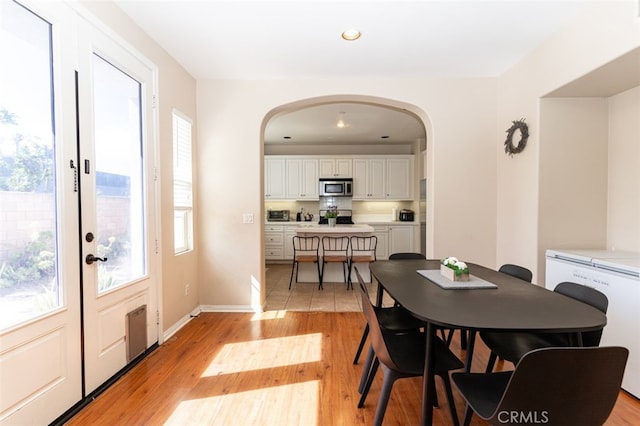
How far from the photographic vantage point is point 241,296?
3.49 m

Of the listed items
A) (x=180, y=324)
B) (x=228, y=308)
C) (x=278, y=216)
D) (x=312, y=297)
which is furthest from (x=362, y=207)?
(x=180, y=324)

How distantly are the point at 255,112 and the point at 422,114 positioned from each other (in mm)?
1948

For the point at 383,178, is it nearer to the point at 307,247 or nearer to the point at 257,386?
the point at 307,247

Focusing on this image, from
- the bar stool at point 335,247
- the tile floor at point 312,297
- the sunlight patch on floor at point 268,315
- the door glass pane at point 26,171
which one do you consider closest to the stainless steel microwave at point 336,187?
the bar stool at point 335,247

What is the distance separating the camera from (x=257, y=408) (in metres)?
1.86

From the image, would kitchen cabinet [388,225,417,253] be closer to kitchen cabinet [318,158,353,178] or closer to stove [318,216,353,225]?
stove [318,216,353,225]

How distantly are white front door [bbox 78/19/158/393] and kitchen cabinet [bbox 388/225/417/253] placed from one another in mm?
4913

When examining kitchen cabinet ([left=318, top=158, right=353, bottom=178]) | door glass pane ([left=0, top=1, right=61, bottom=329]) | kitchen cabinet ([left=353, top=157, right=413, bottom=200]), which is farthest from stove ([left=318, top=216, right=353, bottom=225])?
door glass pane ([left=0, top=1, right=61, bottom=329])

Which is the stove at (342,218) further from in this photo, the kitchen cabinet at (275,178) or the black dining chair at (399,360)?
the black dining chair at (399,360)

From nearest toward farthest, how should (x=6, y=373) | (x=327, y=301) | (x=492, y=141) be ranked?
(x=6, y=373) → (x=492, y=141) → (x=327, y=301)

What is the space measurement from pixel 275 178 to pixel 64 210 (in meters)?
5.08

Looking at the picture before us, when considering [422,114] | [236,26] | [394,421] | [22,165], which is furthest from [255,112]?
[394,421]

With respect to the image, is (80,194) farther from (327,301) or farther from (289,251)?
(289,251)

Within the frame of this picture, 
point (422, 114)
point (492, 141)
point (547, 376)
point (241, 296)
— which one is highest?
point (422, 114)
